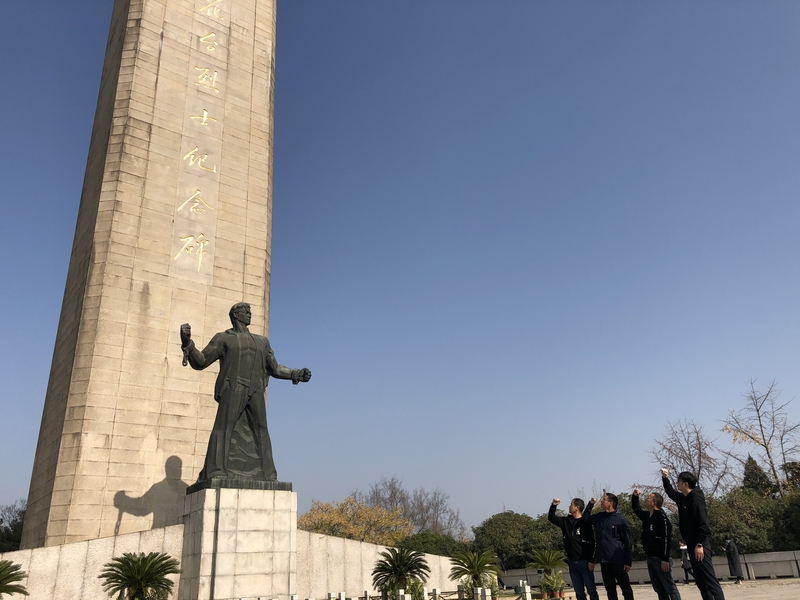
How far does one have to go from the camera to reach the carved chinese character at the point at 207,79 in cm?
2064

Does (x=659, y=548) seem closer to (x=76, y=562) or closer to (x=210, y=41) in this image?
(x=76, y=562)

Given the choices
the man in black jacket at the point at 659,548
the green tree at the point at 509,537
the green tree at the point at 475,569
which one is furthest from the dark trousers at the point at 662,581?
the green tree at the point at 509,537

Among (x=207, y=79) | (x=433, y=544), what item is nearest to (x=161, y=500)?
(x=207, y=79)

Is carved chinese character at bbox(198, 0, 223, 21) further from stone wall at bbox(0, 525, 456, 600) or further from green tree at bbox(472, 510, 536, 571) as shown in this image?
green tree at bbox(472, 510, 536, 571)

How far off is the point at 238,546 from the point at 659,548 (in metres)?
6.00

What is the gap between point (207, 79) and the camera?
68.3 feet

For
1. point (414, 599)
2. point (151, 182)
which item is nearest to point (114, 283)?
point (151, 182)

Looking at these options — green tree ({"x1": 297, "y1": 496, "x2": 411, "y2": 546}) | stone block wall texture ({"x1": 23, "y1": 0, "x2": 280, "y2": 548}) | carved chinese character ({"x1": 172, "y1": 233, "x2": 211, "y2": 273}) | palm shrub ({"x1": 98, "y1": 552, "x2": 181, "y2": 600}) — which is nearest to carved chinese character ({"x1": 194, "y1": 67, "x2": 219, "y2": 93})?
stone block wall texture ({"x1": 23, "y1": 0, "x2": 280, "y2": 548})

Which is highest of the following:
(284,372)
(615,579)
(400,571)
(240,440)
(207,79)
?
(207,79)

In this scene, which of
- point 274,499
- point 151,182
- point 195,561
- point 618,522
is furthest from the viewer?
point 151,182

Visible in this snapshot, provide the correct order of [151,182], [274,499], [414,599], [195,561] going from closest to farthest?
[195,561] < [274,499] < [414,599] < [151,182]

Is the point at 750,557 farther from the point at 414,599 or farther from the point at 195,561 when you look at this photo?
the point at 195,561

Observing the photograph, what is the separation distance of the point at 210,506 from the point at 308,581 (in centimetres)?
604

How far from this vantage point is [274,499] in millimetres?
9562
